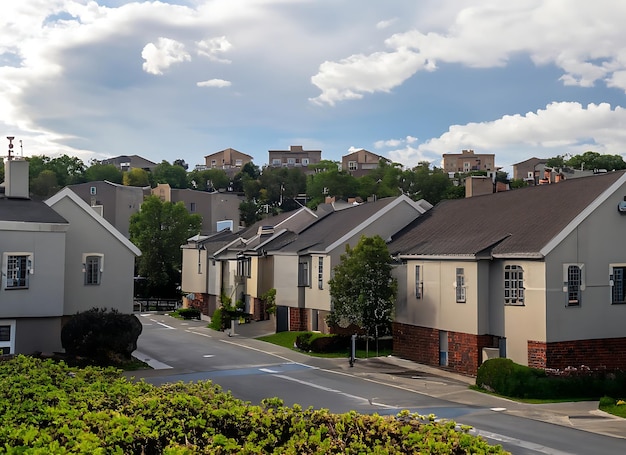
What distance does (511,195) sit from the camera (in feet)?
122

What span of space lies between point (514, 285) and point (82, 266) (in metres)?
20.4

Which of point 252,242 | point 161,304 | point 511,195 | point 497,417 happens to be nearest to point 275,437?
point 497,417

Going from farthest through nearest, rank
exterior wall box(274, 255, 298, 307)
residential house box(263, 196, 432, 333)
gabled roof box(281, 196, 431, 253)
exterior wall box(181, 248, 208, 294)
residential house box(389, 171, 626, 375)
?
1. exterior wall box(181, 248, 208, 294)
2. exterior wall box(274, 255, 298, 307)
3. gabled roof box(281, 196, 431, 253)
4. residential house box(263, 196, 432, 333)
5. residential house box(389, 171, 626, 375)

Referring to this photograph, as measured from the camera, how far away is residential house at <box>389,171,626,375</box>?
96.2ft

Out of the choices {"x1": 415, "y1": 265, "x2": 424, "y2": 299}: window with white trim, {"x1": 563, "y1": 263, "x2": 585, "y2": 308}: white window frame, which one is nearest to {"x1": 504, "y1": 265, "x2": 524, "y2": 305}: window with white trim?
{"x1": 563, "y1": 263, "x2": 585, "y2": 308}: white window frame

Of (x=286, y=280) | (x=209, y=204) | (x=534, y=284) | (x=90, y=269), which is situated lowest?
(x=286, y=280)

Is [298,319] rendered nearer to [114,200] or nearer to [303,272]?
[303,272]

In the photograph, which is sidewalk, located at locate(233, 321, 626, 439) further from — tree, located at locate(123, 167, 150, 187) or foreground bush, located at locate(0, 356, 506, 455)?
tree, located at locate(123, 167, 150, 187)

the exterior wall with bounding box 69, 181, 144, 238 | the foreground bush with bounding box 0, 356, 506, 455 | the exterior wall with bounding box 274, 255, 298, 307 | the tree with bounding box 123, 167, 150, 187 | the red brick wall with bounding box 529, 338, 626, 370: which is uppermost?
the tree with bounding box 123, 167, 150, 187

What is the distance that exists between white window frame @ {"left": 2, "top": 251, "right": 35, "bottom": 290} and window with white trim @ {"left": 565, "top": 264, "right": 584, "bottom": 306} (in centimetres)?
2302

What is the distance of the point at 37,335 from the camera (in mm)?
32969

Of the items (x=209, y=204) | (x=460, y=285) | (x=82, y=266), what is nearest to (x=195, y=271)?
(x=82, y=266)

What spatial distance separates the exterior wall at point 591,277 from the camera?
2919cm

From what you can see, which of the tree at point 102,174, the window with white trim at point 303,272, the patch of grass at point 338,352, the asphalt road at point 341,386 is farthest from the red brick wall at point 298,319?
the tree at point 102,174
